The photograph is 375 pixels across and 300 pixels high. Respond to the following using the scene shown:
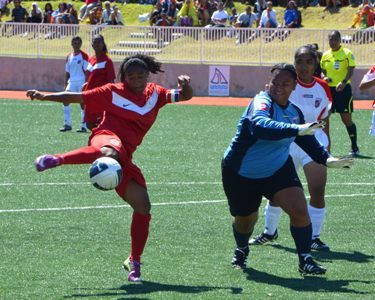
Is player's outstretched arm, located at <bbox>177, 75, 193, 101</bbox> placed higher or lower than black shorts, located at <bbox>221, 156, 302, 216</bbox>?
higher

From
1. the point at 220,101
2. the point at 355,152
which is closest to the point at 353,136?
the point at 355,152

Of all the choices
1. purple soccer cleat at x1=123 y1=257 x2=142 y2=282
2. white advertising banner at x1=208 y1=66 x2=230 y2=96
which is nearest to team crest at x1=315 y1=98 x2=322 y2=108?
Answer: purple soccer cleat at x1=123 y1=257 x2=142 y2=282

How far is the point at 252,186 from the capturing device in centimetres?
837

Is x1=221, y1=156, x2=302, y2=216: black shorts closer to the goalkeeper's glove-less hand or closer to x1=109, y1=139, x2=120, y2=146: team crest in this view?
the goalkeeper's glove-less hand

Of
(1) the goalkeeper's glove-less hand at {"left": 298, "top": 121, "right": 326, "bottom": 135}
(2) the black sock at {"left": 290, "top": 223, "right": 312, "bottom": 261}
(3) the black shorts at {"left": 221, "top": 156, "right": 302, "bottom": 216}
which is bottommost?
(2) the black sock at {"left": 290, "top": 223, "right": 312, "bottom": 261}

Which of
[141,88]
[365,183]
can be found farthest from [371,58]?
[141,88]

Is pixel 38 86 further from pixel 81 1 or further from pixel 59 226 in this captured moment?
pixel 59 226

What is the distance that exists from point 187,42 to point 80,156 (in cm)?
2265

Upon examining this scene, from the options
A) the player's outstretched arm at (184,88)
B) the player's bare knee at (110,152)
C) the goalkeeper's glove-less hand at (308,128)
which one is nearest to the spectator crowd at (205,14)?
the player's outstretched arm at (184,88)

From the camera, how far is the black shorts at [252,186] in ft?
27.1

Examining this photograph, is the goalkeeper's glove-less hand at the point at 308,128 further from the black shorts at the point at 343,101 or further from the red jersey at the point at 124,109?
the black shorts at the point at 343,101

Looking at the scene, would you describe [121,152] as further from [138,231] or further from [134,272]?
[134,272]

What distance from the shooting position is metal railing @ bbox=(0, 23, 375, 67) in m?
29.1

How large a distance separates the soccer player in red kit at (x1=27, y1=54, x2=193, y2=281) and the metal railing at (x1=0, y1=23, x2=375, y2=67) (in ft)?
68.1
